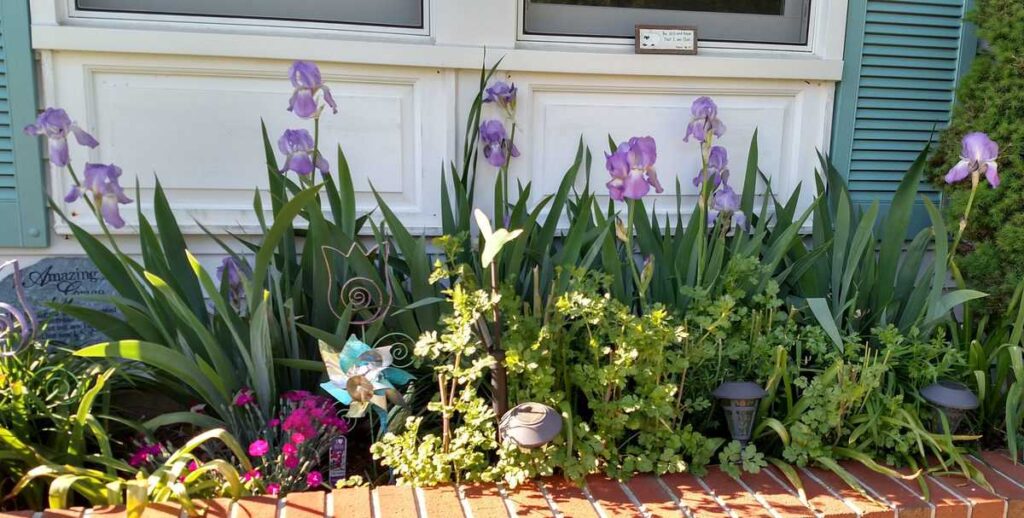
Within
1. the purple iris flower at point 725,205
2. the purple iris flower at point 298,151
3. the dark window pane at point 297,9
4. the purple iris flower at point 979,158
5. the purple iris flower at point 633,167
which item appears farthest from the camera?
the dark window pane at point 297,9

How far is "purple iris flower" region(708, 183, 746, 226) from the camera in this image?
222cm

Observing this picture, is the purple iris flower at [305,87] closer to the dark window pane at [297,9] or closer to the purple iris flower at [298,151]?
the purple iris flower at [298,151]

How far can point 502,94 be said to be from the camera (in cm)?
240

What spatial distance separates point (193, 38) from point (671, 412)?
1805 mm

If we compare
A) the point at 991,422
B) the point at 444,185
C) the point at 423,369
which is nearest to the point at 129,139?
the point at 444,185

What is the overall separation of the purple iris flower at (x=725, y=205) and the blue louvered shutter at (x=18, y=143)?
6.82ft

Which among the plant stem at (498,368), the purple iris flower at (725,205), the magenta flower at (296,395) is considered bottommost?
the magenta flower at (296,395)

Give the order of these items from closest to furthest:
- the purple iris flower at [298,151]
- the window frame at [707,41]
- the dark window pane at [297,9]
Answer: the purple iris flower at [298,151] → the dark window pane at [297,9] → the window frame at [707,41]

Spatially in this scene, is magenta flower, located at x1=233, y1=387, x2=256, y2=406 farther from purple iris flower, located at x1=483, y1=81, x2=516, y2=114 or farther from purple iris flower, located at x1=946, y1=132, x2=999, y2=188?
purple iris flower, located at x1=946, y1=132, x2=999, y2=188

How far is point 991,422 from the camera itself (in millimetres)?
2098

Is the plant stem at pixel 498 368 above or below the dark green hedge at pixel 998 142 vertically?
below

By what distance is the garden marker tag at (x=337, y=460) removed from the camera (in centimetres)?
178

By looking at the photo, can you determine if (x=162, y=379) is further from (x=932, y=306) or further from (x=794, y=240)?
(x=932, y=306)

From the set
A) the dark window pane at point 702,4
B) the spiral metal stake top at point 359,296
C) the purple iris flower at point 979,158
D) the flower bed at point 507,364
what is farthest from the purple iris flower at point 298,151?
the purple iris flower at point 979,158
